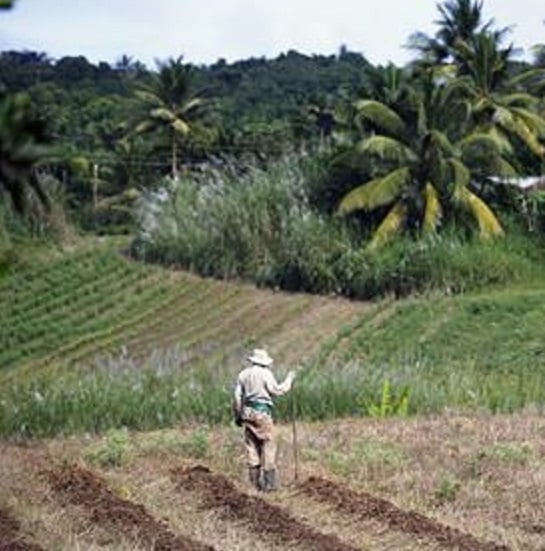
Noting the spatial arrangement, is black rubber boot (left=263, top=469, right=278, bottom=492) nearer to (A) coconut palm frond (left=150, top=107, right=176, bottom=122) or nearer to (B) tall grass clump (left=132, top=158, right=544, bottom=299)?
(B) tall grass clump (left=132, top=158, right=544, bottom=299)

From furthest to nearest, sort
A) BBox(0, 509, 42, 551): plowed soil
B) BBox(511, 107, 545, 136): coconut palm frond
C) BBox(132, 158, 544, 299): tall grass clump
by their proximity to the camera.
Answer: BBox(511, 107, 545, 136): coconut palm frond
BBox(132, 158, 544, 299): tall grass clump
BBox(0, 509, 42, 551): plowed soil

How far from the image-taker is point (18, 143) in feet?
7.29

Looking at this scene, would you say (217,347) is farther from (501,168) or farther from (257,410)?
(257,410)

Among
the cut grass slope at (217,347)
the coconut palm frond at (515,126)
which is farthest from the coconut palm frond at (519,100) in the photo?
the cut grass slope at (217,347)

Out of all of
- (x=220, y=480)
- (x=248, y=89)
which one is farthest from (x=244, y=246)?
(x=248, y=89)

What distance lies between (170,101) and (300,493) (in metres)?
41.5

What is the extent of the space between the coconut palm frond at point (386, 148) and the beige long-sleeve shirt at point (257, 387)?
902 inches

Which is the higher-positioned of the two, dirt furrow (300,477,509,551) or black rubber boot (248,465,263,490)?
dirt furrow (300,477,509,551)

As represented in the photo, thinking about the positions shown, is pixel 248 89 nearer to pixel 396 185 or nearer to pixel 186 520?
pixel 396 185

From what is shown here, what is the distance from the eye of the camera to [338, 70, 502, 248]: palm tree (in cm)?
3481

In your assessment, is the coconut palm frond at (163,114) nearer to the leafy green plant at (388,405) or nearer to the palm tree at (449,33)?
the palm tree at (449,33)

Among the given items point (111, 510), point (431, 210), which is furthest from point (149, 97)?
point (111, 510)

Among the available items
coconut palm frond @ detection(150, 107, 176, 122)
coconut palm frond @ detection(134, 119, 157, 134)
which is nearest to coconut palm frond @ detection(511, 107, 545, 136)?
coconut palm frond @ detection(150, 107, 176, 122)

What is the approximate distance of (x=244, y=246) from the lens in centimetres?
3797
